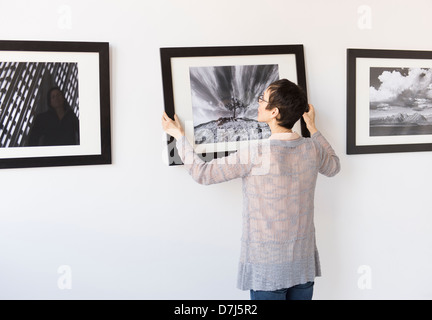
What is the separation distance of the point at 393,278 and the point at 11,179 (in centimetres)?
195

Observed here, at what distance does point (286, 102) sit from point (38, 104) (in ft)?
3.40

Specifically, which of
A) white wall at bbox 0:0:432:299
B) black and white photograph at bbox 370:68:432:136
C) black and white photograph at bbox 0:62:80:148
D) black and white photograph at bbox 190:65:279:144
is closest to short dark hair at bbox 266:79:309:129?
black and white photograph at bbox 190:65:279:144

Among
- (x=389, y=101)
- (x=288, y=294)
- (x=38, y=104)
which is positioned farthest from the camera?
(x=389, y=101)

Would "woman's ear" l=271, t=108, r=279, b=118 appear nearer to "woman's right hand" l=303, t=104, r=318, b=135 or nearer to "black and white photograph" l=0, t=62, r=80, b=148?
"woman's right hand" l=303, t=104, r=318, b=135

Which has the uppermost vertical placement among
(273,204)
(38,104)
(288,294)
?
(38,104)

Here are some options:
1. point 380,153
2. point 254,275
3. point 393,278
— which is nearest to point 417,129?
point 380,153

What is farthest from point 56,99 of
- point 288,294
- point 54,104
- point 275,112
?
point 288,294

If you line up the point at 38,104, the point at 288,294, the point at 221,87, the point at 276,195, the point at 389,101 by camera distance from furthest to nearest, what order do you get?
the point at 389,101 < the point at 221,87 < the point at 38,104 < the point at 288,294 < the point at 276,195

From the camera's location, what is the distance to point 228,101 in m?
1.71

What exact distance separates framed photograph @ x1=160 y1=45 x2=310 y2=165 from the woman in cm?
33

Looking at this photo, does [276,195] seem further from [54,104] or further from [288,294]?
[54,104]

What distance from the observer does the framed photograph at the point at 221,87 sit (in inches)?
65.2

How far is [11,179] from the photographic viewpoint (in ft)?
5.24

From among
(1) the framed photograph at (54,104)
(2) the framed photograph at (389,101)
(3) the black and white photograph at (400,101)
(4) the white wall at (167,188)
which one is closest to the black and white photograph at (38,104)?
(1) the framed photograph at (54,104)
